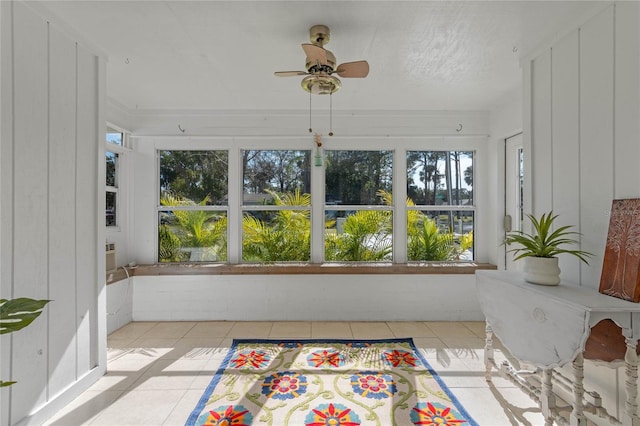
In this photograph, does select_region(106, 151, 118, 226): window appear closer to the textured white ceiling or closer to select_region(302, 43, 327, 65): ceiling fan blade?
the textured white ceiling

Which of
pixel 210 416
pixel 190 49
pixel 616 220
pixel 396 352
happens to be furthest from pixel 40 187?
pixel 616 220

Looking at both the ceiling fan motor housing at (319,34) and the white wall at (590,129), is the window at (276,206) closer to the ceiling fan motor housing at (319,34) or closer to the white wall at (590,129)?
the ceiling fan motor housing at (319,34)

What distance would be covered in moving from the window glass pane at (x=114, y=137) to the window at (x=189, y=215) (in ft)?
1.42

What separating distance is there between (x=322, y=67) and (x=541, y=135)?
1.68 m

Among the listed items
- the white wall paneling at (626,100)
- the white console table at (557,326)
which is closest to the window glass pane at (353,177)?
the white console table at (557,326)

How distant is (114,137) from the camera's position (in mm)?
3422

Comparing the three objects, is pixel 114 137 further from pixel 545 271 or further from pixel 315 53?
pixel 545 271

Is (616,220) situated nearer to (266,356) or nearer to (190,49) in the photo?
(266,356)

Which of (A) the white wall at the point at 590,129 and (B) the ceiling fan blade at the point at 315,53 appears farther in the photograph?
(B) the ceiling fan blade at the point at 315,53

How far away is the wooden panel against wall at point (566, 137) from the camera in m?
1.94

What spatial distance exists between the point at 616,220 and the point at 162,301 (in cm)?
398

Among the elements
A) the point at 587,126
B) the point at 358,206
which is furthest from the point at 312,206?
the point at 587,126

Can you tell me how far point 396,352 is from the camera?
2.69m

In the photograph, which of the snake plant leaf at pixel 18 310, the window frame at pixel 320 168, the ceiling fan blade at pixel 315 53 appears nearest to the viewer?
the snake plant leaf at pixel 18 310
